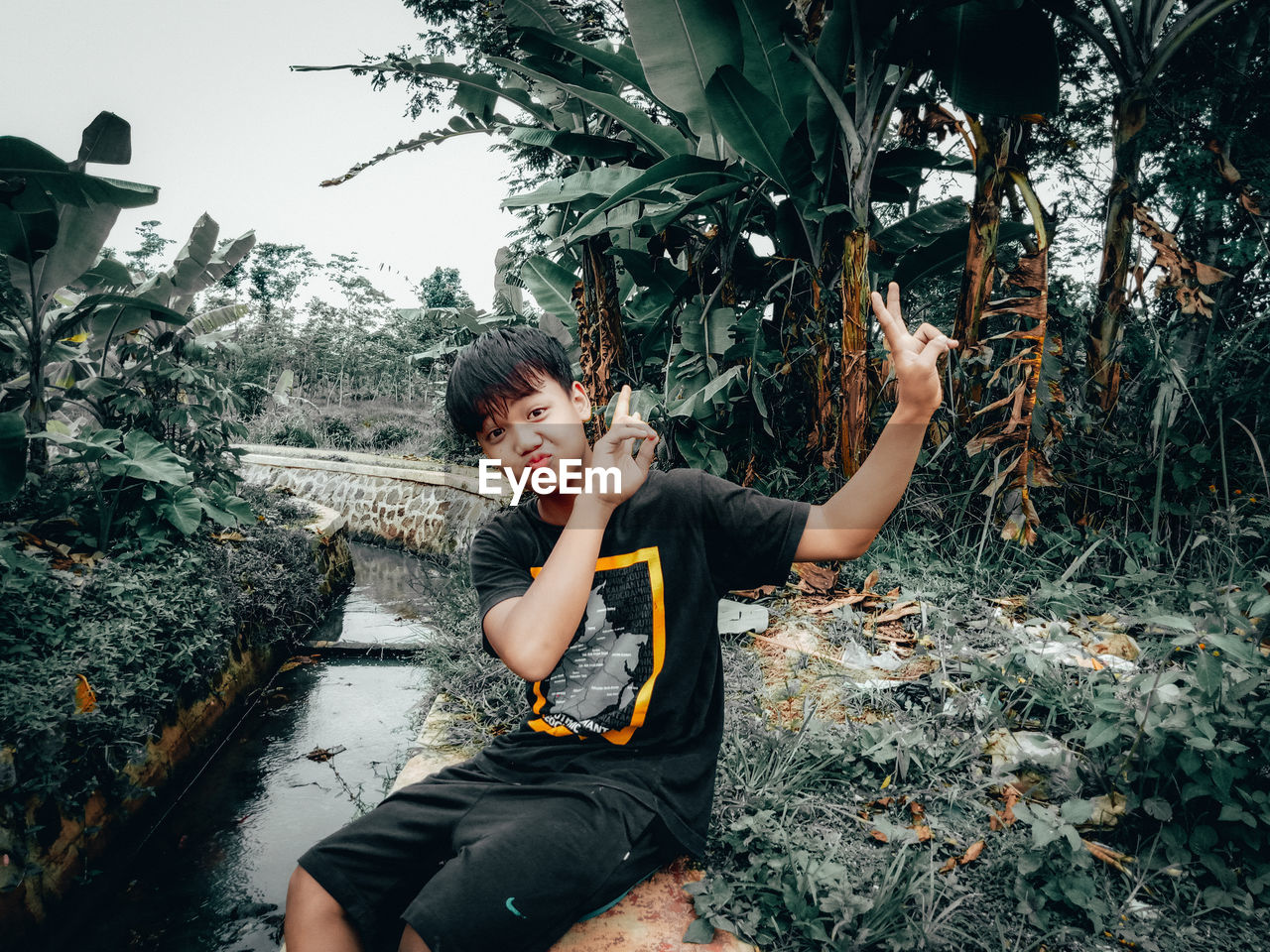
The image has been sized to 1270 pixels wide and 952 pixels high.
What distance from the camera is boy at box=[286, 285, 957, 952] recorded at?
3.37 ft

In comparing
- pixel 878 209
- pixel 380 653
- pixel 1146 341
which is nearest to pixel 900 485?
pixel 1146 341

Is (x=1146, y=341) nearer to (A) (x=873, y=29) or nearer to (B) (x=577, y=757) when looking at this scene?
(A) (x=873, y=29)

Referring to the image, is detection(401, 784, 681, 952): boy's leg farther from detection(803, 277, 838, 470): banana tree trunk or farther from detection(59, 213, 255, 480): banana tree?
detection(59, 213, 255, 480): banana tree

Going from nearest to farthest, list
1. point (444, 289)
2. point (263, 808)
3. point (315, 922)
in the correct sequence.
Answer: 1. point (315, 922)
2. point (263, 808)
3. point (444, 289)

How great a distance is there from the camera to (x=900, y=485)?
1.14 meters

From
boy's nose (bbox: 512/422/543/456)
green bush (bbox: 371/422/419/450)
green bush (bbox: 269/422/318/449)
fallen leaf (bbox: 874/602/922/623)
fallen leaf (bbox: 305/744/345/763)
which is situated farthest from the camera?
green bush (bbox: 371/422/419/450)

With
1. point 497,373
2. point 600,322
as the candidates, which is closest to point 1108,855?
point 497,373

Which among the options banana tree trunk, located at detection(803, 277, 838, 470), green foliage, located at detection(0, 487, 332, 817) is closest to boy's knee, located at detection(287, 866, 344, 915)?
green foliage, located at detection(0, 487, 332, 817)

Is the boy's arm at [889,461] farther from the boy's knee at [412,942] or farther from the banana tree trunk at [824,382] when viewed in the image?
the banana tree trunk at [824,382]

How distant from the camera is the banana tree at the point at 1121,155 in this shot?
2.70 m

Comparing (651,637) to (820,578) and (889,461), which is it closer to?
(889,461)

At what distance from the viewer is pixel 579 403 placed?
142 cm

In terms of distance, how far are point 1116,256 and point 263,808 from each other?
437 centimetres

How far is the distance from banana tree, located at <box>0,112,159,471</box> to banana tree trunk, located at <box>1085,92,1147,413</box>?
3947mm
